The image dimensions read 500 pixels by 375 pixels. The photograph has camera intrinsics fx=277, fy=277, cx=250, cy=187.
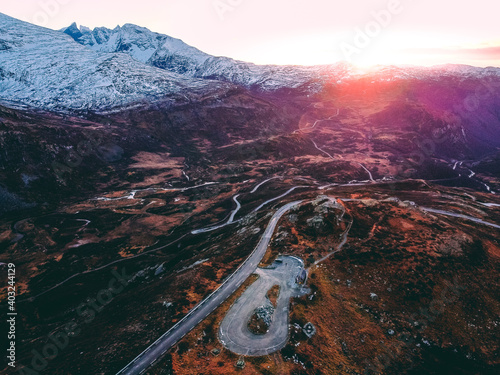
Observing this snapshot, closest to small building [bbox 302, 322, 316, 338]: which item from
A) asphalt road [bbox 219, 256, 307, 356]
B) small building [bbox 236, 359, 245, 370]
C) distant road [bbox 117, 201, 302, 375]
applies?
asphalt road [bbox 219, 256, 307, 356]

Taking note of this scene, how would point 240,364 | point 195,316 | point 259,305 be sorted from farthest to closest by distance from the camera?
point 259,305, point 195,316, point 240,364

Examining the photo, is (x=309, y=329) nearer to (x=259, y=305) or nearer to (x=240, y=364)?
(x=259, y=305)

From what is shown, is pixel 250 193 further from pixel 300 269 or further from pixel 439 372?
pixel 439 372

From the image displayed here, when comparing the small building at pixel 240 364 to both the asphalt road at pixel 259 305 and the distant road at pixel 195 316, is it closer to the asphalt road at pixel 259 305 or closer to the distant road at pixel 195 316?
the asphalt road at pixel 259 305

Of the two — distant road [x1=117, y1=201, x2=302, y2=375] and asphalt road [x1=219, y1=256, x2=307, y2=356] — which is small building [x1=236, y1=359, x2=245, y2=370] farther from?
distant road [x1=117, y1=201, x2=302, y2=375]

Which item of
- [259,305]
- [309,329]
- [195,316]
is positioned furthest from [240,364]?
[195,316]

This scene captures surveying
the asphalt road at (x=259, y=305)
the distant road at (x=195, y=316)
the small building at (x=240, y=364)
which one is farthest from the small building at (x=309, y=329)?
the distant road at (x=195, y=316)
